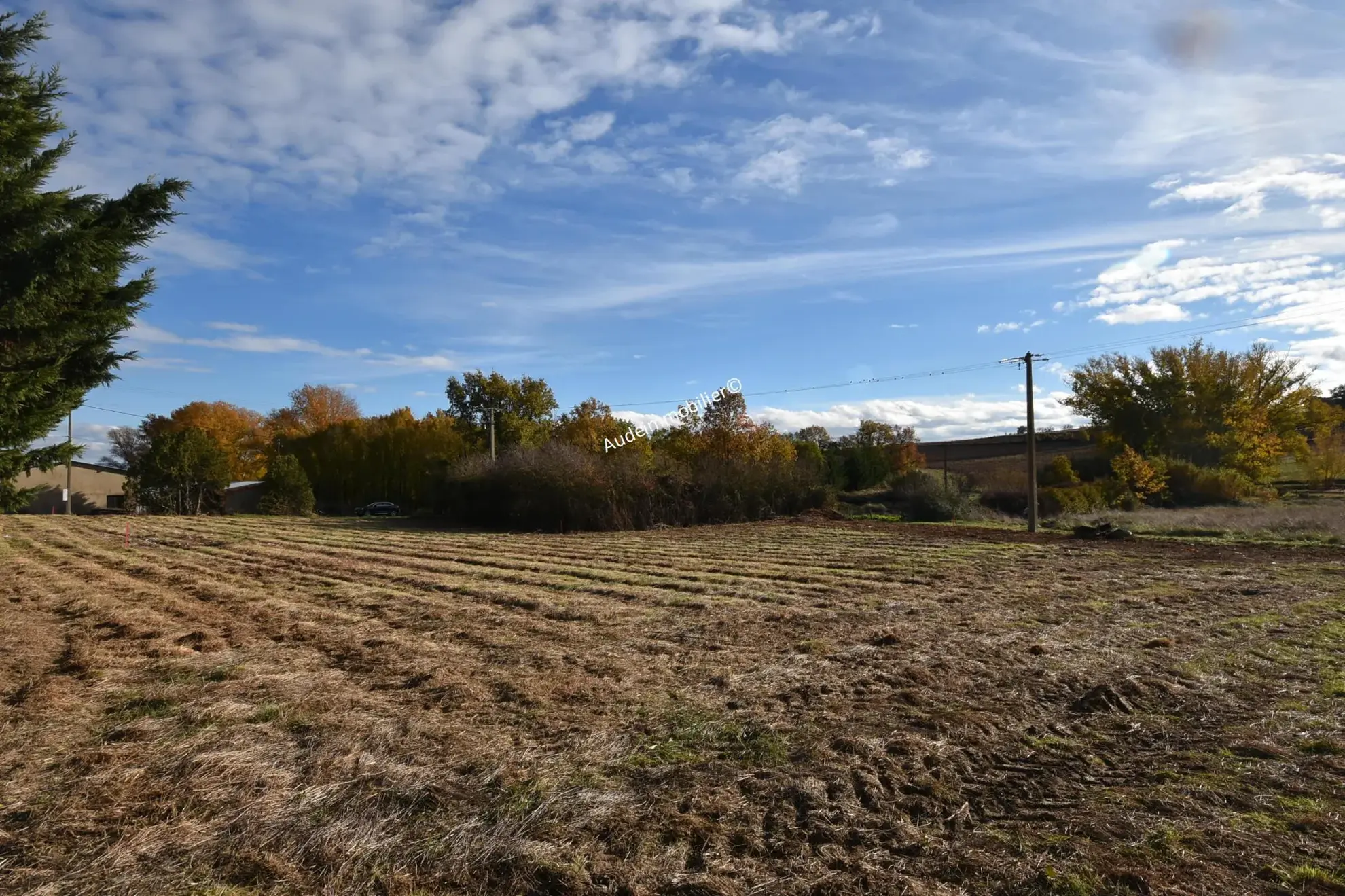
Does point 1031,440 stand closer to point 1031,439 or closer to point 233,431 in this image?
point 1031,439

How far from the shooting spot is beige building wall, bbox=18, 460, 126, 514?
167ft

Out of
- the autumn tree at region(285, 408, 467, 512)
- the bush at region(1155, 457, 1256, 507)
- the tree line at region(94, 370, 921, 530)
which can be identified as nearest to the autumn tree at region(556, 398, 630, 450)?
the tree line at region(94, 370, 921, 530)

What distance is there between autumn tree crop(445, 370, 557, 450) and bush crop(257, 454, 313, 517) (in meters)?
9.87

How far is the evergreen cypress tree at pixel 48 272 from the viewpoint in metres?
9.31

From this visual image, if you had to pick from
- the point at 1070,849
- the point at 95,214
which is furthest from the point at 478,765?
the point at 95,214

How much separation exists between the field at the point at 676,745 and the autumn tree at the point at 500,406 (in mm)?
35425

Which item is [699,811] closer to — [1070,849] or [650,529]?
[1070,849]

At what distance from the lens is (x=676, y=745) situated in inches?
212

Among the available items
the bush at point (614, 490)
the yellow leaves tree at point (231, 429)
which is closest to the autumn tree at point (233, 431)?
the yellow leaves tree at point (231, 429)

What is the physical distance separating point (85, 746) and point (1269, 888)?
650 centimetres

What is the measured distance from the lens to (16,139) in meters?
10.1

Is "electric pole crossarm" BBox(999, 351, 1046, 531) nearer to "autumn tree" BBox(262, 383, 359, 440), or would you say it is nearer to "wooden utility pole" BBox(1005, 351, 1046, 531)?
"wooden utility pole" BBox(1005, 351, 1046, 531)

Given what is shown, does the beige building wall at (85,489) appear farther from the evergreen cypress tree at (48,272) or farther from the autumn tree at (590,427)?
the evergreen cypress tree at (48,272)

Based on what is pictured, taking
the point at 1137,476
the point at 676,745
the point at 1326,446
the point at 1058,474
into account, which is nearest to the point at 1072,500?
the point at 1137,476
